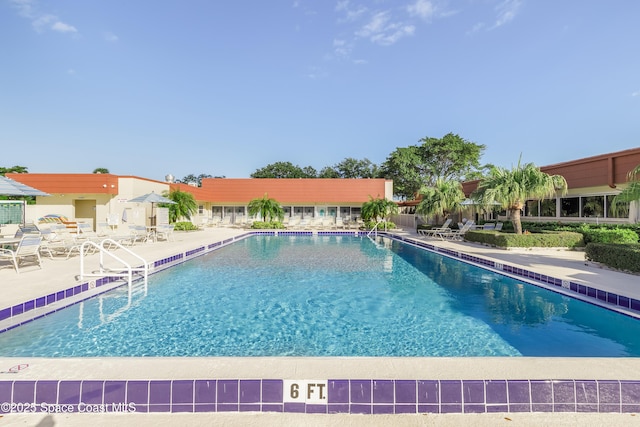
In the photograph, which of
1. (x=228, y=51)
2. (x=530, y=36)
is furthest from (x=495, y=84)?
(x=228, y=51)

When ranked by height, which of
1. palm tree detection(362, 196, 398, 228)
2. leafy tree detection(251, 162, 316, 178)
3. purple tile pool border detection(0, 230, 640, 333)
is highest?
leafy tree detection(251, 162, 316, 178)

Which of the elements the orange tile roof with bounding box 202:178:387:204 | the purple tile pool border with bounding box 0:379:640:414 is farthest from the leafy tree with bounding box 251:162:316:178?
the purple tile pool border with bounding box 0:379:640:414

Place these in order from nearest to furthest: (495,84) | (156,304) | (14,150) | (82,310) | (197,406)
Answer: (197,406), (82,310), (156,304), (495,84), (14,150)

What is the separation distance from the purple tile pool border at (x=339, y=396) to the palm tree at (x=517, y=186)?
11.2 metres

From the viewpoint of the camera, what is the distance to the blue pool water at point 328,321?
3939 millimetres

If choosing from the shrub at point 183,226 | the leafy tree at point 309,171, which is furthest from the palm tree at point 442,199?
the leafy tree at point 309,171

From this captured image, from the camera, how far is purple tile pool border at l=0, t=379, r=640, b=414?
2.40 m

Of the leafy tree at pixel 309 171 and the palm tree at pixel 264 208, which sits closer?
the palm tree at pixel 264 208

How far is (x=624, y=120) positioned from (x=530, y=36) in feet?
33.8

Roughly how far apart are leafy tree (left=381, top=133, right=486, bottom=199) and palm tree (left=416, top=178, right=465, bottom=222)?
17820mm

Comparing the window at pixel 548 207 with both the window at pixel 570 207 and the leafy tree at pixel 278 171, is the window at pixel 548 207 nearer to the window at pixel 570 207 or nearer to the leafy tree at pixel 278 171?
the window at pixel 570 207

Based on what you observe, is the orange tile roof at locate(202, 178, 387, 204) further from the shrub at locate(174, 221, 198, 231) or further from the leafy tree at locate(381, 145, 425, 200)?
the leafy tree at locate(381, 145, 425, 200)

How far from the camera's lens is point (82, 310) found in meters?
5.15

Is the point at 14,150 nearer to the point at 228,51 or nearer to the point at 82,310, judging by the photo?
the point at 228,51
